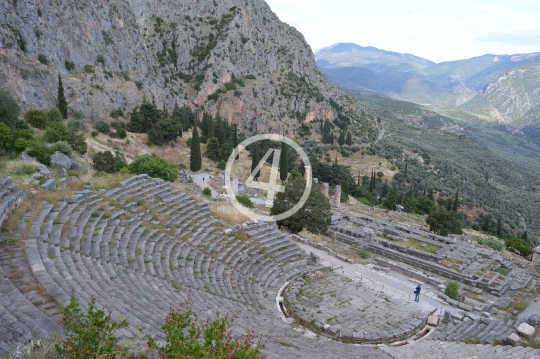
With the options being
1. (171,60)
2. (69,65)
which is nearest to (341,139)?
(171,60)

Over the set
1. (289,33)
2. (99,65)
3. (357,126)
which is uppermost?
(289,33)

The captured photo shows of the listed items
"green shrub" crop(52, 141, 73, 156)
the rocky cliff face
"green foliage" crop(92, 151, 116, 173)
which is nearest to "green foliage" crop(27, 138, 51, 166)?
"green shrub" crop(52, 141, 73, 156)

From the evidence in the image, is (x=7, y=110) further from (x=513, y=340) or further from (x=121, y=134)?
(x=513, y=340)

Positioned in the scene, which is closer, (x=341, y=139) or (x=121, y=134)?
(x=121, y=134)

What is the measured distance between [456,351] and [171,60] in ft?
287

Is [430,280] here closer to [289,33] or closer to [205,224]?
[205,224]

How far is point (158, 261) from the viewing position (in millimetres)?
14266

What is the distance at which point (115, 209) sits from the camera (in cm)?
1658

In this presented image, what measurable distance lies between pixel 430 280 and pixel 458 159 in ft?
313

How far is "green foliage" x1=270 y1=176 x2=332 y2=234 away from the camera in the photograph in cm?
2622

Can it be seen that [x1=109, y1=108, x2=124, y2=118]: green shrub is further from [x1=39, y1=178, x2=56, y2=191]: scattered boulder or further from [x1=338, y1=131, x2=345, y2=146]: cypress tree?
[x1=338, y1=131, x2=345, y2=146]: cypress tree

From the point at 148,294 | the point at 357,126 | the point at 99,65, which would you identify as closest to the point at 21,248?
the point at 148,294

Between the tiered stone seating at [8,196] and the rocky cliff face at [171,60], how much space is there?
38.8m

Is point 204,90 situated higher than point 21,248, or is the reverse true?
point 204,90
